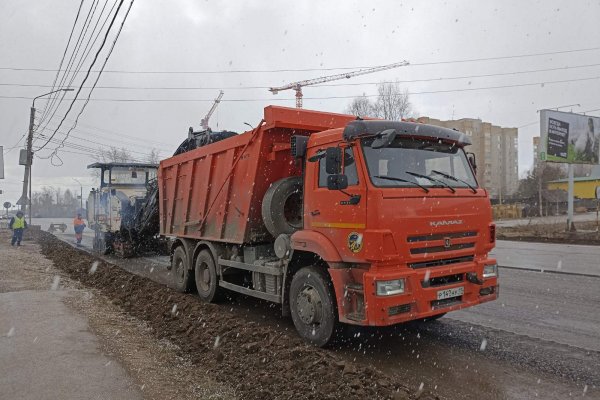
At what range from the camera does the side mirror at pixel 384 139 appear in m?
5.11

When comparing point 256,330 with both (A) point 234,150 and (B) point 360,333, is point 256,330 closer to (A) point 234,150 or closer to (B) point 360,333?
(B) point 360,333

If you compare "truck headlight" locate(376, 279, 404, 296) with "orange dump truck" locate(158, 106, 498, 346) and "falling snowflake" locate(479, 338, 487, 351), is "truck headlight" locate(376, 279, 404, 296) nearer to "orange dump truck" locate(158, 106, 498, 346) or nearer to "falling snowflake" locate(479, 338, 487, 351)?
"orange dump truck" locate(158, 106, 498, 346)

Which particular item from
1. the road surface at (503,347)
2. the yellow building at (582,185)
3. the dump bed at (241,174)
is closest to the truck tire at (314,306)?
the road surface at (503,347)

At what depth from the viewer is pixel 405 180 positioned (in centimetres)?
534

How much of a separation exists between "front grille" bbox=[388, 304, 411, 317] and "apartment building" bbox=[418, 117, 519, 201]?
239 ft

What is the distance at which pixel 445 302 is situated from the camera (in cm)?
535

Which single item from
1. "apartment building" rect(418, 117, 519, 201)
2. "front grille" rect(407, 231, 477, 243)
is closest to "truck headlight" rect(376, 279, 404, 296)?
"front grille" rect(407, 231, 477, 243)

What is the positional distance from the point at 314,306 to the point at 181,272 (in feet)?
15.3

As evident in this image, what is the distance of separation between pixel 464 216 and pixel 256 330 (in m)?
2.74

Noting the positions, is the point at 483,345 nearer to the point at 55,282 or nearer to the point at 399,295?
the point at 399,295

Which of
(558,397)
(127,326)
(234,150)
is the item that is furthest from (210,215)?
(558,397)

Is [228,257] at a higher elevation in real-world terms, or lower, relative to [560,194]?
lower

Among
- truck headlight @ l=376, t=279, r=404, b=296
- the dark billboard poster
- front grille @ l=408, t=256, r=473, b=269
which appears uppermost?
the dark billboard poster

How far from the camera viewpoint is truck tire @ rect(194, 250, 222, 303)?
823 cm
